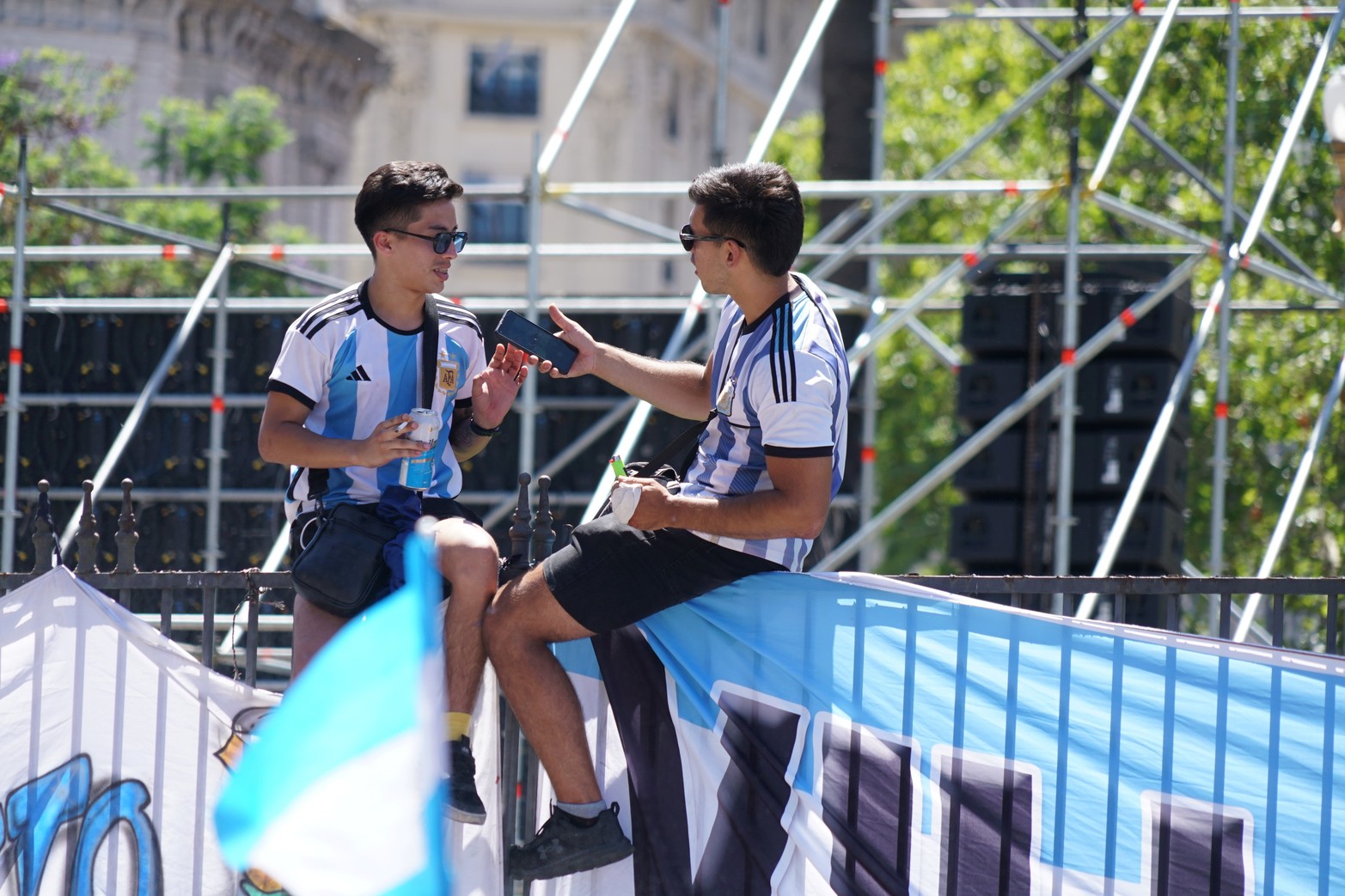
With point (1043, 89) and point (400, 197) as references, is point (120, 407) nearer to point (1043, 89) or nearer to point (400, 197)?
point (1043, 89)

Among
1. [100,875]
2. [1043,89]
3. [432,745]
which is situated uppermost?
[1043,89]

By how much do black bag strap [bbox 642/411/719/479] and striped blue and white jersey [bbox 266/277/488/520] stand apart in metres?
0.54

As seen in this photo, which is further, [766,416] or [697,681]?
[697,681]

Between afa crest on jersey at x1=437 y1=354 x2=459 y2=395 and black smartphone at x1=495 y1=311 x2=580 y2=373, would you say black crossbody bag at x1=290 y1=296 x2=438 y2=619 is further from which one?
black smartphone at x1=495 y1=311 x2=580 y2=373

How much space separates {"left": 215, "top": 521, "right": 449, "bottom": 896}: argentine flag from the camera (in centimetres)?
438

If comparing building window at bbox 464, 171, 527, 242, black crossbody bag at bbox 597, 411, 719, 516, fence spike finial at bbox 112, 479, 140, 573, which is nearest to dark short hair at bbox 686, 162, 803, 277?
black crossbody bag at bbox 597, 411, 719, 516

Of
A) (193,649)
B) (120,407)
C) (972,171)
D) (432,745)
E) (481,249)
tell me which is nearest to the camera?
(432,745)

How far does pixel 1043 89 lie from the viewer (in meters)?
10.3

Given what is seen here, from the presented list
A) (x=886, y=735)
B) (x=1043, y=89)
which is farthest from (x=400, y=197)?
(x=1043, y=89)

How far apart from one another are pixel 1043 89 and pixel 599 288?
117 ft

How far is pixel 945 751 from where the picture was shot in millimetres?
4750

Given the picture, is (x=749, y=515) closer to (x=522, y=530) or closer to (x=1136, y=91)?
(x=522, y=530)

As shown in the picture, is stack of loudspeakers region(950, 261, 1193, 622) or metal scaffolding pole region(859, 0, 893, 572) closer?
stack of loudspeakers region(950, 261, 1193, 622)

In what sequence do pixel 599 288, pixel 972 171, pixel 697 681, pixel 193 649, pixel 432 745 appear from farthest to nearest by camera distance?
pixel 599 288, pixel 972 171, pixel 193 649, pixel 697 681, pixel 432 745
